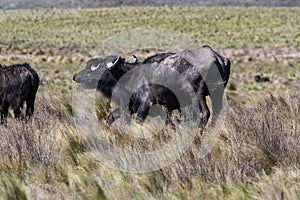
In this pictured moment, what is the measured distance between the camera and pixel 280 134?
7578 mm

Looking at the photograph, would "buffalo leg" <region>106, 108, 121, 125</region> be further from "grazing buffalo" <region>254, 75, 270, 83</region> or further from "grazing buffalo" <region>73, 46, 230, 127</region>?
"grazing buffalo" <region>254, 75, 270, 83</region>

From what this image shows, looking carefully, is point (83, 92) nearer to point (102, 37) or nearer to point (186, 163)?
point (186, 163)

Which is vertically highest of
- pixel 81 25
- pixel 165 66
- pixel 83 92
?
pixel 165 66

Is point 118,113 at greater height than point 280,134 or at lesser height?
lesser

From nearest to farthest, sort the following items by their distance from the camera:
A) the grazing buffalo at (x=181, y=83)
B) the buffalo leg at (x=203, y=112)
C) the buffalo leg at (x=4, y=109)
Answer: the buffalo leg at (x=203, y=112) < the grazing buffalo at (x=181, y=83) < the buffalo leg at (x=4, y=109)

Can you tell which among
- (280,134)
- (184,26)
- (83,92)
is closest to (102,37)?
(184,26)

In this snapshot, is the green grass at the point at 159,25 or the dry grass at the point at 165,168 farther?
the green grass at the point at 159,25


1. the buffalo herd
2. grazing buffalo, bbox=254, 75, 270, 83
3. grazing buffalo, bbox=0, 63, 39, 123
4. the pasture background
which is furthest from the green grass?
the pasture background

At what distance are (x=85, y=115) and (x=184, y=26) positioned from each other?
5333 centimetres

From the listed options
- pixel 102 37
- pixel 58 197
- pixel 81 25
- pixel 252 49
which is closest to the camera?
pixel 58 197

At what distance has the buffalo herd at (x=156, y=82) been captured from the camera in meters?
10.6

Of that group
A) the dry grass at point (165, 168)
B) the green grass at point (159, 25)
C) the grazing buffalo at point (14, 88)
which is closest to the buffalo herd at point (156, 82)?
the grazing buffalo at point (14, 88)

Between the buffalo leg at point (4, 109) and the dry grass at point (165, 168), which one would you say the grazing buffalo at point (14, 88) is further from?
the dry grass at point (165, 168)

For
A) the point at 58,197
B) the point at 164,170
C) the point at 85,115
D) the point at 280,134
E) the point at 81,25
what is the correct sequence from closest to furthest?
the point at 58,197 < the point at 164,170 < the point at 280,134 < the point at 85,115 < the point at 81,25
